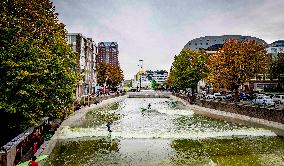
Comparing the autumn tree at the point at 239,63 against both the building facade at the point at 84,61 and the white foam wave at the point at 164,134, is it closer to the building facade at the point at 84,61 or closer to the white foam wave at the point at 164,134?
the white foam wave at the point at 164,134

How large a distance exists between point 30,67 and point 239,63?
39260 mm

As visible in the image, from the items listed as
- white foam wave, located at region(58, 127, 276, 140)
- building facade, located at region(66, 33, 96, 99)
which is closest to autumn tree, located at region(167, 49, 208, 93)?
building facade, located at region(66, 33, 96, 99)

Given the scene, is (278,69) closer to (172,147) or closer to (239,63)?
(239,63)

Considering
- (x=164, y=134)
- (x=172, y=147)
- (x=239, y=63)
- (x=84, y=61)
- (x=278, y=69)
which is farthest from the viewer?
(x=84, y=61)

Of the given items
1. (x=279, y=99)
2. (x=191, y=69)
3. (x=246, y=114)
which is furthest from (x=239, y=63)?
(x=191, y=69)

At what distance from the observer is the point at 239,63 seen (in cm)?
5684

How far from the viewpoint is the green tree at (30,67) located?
26297mm

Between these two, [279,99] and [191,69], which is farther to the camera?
[191,69]

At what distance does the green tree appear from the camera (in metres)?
26.3

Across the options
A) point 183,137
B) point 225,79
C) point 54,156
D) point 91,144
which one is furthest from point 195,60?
point 54,156

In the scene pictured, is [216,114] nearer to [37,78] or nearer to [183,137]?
[183,137]

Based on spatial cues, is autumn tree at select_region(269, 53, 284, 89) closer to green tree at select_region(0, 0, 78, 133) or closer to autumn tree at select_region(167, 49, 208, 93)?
autumn tree at select_region(167, 49, 208, 93)

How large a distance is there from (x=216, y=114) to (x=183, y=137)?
2123cm

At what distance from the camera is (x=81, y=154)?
2816cm
